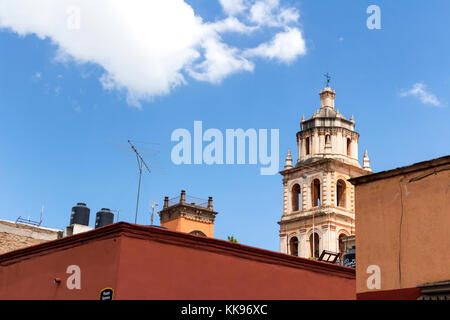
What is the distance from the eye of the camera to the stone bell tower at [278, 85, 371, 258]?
2231 inches

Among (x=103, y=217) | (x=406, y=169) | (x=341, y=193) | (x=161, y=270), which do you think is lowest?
(x=161, y=270)

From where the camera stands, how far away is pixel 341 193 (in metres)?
59.2

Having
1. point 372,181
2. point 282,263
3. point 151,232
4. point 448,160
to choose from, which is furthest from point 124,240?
point 448,160

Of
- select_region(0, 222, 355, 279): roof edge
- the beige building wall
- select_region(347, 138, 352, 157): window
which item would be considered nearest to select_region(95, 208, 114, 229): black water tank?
the beige building wall

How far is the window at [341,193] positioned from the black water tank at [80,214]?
2754 cm

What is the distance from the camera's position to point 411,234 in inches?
512

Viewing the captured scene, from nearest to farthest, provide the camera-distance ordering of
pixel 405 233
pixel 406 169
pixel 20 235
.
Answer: pixel 405 233 → pixel 406 169 → pixel 20 235

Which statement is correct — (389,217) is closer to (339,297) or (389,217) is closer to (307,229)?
(339,297)

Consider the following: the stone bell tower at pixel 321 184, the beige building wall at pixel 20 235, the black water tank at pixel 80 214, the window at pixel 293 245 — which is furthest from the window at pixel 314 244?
the beige building wall at pixel 20 235

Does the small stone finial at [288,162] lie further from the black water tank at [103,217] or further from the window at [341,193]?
the black water tank at [103,217]

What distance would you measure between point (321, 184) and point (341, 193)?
107 inches

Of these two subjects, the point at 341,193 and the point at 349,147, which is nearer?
the point at 341,193

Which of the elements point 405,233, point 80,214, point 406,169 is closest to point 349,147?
point 80,214

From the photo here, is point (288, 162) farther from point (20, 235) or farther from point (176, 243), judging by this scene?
point (176, 243)
